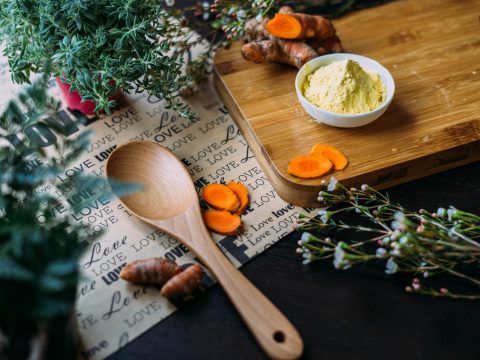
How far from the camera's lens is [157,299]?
1.23 meters

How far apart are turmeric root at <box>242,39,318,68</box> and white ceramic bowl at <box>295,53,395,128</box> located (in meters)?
0.04

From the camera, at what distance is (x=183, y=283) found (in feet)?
3.91

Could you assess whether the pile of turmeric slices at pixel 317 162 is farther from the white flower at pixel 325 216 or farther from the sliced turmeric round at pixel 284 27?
the sliced turmeric round at pixel 284 27

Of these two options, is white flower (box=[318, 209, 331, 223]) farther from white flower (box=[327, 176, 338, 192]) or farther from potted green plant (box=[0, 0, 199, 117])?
potted green plant (box=[0, 0, 199, 117])

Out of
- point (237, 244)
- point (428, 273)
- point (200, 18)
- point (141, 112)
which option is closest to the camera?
point (428, 273)

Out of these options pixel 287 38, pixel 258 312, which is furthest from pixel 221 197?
pixel 287 38

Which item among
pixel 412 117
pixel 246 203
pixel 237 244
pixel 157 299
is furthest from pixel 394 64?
pixel 157 299

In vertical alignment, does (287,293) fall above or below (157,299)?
below

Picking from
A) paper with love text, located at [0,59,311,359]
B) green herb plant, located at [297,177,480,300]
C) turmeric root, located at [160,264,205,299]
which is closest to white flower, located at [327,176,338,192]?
green herb plant, located at [297,177,480,300]

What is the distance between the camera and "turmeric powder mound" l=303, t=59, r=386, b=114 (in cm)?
147

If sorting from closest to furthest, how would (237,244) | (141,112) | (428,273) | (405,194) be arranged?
1. (428,273)
2. (237,244)
3. (405,194)
4. (141,112)

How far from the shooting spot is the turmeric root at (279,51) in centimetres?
160

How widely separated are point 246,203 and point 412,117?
0.57m

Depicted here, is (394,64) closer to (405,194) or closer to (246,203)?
(405,194)
